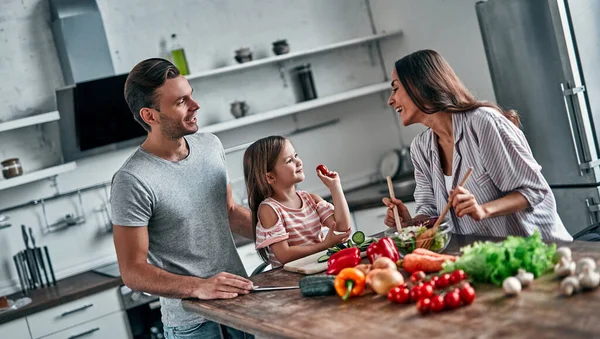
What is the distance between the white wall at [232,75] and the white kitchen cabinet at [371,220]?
62 cm

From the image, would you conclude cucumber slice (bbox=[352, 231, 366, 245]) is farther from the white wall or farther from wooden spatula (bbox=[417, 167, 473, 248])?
the white wall

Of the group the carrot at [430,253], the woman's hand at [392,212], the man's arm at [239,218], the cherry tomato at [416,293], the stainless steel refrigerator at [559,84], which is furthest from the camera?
the stainless steel refrigerator at [559,84]

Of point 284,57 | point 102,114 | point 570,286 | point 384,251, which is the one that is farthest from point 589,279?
point 284,57

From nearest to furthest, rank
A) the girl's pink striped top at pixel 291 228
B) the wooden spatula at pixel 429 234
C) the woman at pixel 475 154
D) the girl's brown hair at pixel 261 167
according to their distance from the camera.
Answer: the wooden spatula at pixel 429 234, the woman at pixel 475 154, the girl's pink striped top at pixel 291 228, the girl's brown hair at pixel 261 167

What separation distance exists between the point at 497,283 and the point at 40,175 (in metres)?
3.26

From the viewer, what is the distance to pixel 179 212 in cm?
280

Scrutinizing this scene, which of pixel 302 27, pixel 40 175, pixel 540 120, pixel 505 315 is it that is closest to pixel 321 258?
pixel 505 315

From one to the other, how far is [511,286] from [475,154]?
0.85 m

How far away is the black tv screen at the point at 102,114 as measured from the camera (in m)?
4.48

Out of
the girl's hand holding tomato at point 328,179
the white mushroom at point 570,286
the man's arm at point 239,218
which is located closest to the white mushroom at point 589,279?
the white mushroom at point 570,286

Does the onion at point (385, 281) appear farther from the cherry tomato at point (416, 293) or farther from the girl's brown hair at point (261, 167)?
the girl's brown hair at point (261, 167)

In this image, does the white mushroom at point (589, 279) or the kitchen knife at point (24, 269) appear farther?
the kitchen knife at point (24, 269)

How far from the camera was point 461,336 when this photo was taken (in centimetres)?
170

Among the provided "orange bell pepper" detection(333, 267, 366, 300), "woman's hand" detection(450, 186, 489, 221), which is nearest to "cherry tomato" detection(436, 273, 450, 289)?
"orange bell pepper" detection(333, 267, 366, 300)
